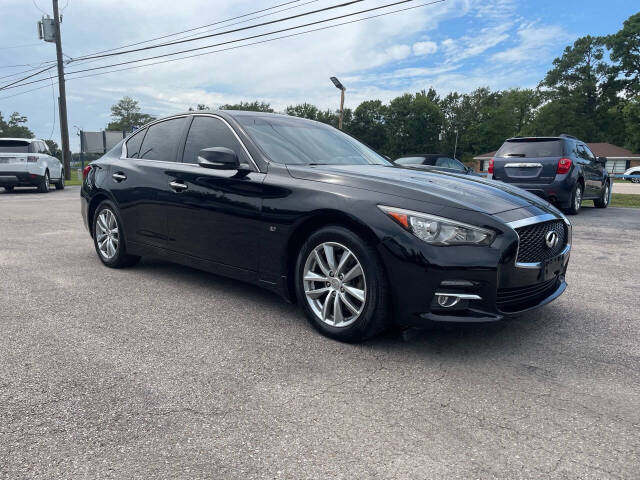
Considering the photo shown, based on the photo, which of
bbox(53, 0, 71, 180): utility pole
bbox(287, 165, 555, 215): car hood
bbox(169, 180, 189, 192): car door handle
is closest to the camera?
bbox(287, 165, 555, 215): car hood

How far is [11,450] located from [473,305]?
7.63 feet

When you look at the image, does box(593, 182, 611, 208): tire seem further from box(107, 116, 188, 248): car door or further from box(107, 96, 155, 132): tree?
box(107, 96, 155, 132): tree

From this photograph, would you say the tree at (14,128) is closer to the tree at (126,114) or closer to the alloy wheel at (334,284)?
the tree at (126,114)

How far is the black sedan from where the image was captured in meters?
2.98

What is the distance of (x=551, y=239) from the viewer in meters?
3.39

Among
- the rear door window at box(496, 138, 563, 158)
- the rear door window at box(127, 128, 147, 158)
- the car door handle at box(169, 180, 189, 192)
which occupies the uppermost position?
the rear door window at box(496, 138, 563, 158)

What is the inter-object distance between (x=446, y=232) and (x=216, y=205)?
190cm

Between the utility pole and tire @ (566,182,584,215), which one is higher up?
the utility pole

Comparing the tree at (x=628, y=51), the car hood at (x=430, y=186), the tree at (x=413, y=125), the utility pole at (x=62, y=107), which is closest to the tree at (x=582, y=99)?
the tree at (x=628, y=51)

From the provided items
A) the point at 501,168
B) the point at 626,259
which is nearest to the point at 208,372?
the point at 626,259

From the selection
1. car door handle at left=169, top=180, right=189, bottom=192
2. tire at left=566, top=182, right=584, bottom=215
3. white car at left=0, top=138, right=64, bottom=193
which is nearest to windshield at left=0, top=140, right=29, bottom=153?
white car at left=0, top=138, right=64, bottom=193

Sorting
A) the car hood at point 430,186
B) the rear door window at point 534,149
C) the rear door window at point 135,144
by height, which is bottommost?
the car hood at point 430,186

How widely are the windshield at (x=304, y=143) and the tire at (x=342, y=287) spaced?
0.84 metres

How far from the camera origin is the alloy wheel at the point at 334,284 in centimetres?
323
